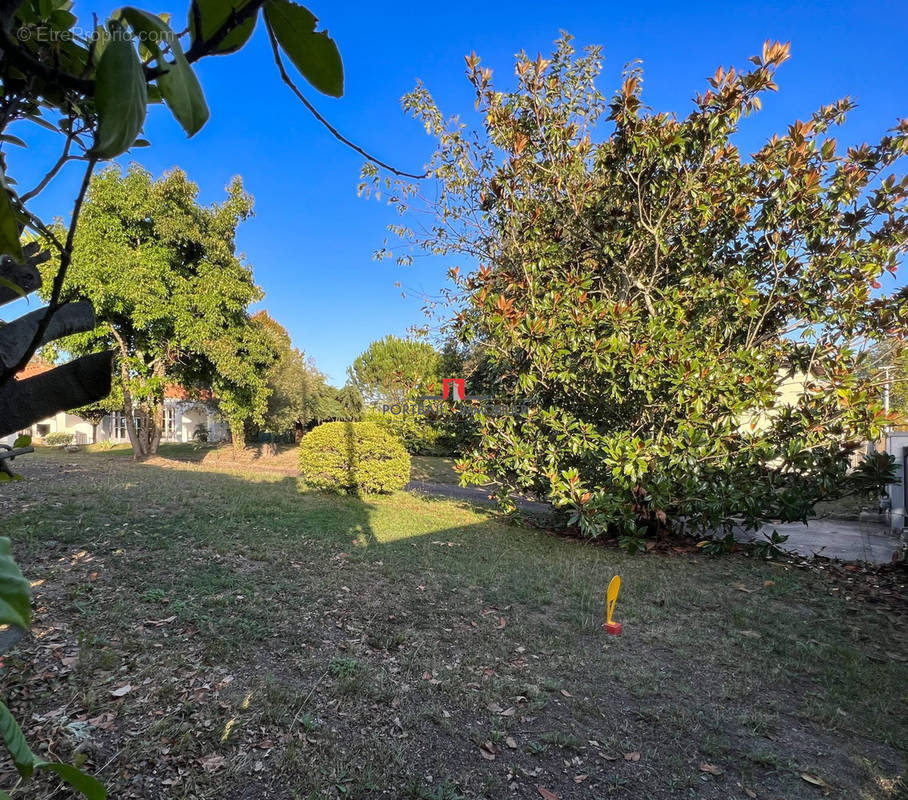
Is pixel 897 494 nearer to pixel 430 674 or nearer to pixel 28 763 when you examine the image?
pixel 430 674

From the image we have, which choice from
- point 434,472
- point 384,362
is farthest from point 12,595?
point 384,362

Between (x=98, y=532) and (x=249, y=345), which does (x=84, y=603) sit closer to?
(x=98, y=532)

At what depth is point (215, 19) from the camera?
360 millimetres

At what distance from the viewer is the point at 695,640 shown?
393 centimetres

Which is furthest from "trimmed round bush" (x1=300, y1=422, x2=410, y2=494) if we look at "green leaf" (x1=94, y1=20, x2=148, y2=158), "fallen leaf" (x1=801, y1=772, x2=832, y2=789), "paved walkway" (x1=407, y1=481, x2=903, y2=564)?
"green leaf" (x1=94, y1=20, x2=148, y2=158)

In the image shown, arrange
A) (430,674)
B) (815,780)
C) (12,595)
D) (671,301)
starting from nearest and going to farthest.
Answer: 1. (12,595)
2. (815,780)
3. (430,674)
4. (671,301)

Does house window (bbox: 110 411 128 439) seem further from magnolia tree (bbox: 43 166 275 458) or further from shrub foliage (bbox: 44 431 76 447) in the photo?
magnolia tree (bbox: 43 166 275 458)

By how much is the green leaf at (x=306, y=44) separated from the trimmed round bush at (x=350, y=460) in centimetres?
940

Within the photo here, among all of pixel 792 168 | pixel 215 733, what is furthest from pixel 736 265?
pixel 215 733

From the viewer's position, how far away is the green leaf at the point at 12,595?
263 mm

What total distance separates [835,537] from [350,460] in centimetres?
820

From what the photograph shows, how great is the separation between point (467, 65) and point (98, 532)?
6835 millimetres

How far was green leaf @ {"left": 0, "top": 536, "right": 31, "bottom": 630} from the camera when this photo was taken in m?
0.26

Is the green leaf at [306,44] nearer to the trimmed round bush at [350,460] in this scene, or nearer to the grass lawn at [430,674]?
the grass lawn at [430,674]
